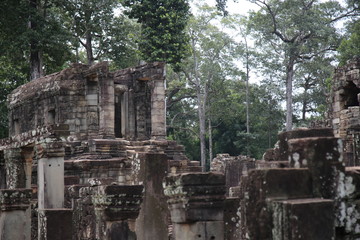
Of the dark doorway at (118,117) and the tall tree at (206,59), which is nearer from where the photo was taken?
the dark doorway at (118,117)

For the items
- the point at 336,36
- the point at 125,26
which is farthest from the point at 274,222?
the point at 336,36

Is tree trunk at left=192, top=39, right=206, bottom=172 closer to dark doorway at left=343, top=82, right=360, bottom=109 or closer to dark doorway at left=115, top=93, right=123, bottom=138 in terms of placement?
dark doorway at left=115, top=93, right=123, bottom=138

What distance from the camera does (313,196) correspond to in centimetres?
506

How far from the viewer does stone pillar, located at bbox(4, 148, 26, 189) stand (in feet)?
44.0

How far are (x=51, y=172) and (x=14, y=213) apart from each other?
100 centimetres

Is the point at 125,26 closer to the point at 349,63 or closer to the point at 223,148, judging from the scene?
the point at 223,148

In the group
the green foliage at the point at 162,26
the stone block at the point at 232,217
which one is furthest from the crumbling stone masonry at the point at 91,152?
the green foliage at the point at 162,26

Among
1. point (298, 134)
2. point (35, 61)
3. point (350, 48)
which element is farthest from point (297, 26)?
point (298, 134)

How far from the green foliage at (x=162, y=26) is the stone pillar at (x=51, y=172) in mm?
23685

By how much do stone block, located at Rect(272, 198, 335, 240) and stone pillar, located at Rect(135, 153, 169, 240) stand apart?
4.10m

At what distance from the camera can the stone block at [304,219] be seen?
15.6ft

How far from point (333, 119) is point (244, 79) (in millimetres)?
30561

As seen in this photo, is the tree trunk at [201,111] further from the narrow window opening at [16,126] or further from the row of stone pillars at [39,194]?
the row of stone pillars at [39,194]

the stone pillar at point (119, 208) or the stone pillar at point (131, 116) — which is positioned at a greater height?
the stone pillar at point (131, 116)
